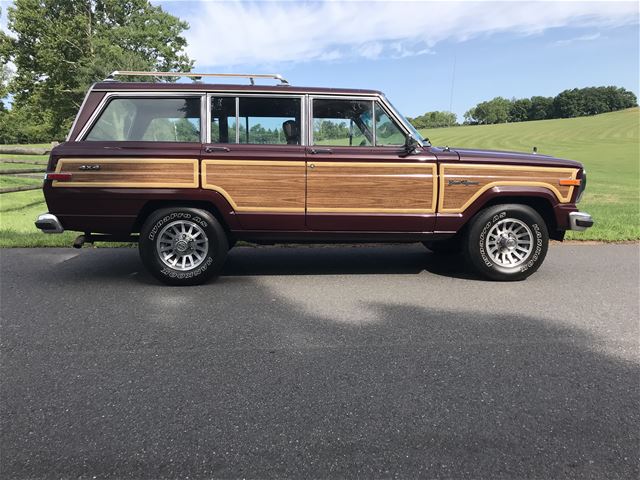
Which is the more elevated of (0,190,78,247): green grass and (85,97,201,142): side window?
(85,97,201,142): side window

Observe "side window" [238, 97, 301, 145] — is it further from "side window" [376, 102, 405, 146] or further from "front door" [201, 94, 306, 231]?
"side window" [376, 102, 405, 146]

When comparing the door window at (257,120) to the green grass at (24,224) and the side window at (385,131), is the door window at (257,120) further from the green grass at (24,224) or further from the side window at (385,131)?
the green grass at (24,224)

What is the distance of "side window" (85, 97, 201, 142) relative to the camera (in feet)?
15.9

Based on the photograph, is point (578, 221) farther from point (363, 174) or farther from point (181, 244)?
point (181, 244)

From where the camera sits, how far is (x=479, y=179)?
499 centimetres

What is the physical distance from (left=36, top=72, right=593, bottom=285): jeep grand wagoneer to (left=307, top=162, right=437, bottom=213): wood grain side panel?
0.01 meters

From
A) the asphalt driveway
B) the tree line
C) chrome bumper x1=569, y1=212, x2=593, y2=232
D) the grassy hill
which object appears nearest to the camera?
the asphalt driveway

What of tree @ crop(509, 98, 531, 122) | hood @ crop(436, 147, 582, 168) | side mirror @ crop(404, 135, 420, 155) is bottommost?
hood @ crop(436, 147, 582, 168)

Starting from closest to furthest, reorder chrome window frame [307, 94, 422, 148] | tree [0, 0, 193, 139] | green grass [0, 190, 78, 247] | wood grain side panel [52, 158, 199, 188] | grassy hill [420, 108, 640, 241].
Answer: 1. wood grain side panel [52, 158, 199, 188]
2. chrome window frame [307, 94, 422, 148]
3. green grass [0, 190, 78, 247]
4. grassy hill [420, 108, 640, 241]
5. tree [0, 0, 193, 139]

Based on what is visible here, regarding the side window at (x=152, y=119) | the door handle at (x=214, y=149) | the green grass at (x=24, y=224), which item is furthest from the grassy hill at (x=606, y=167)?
the green grass at (x=24, y=224)

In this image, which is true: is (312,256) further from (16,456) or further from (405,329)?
(16,456)

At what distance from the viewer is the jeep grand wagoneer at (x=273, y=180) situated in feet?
15.6

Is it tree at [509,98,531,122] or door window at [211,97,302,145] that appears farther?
tree at [509,98,531,122]

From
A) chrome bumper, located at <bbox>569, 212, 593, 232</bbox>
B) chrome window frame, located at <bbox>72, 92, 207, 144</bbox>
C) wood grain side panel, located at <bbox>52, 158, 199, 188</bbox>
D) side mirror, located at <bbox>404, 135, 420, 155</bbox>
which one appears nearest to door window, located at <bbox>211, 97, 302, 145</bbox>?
chrome window frame, located at <bbox>72, 92, 207, 144</bbox>
